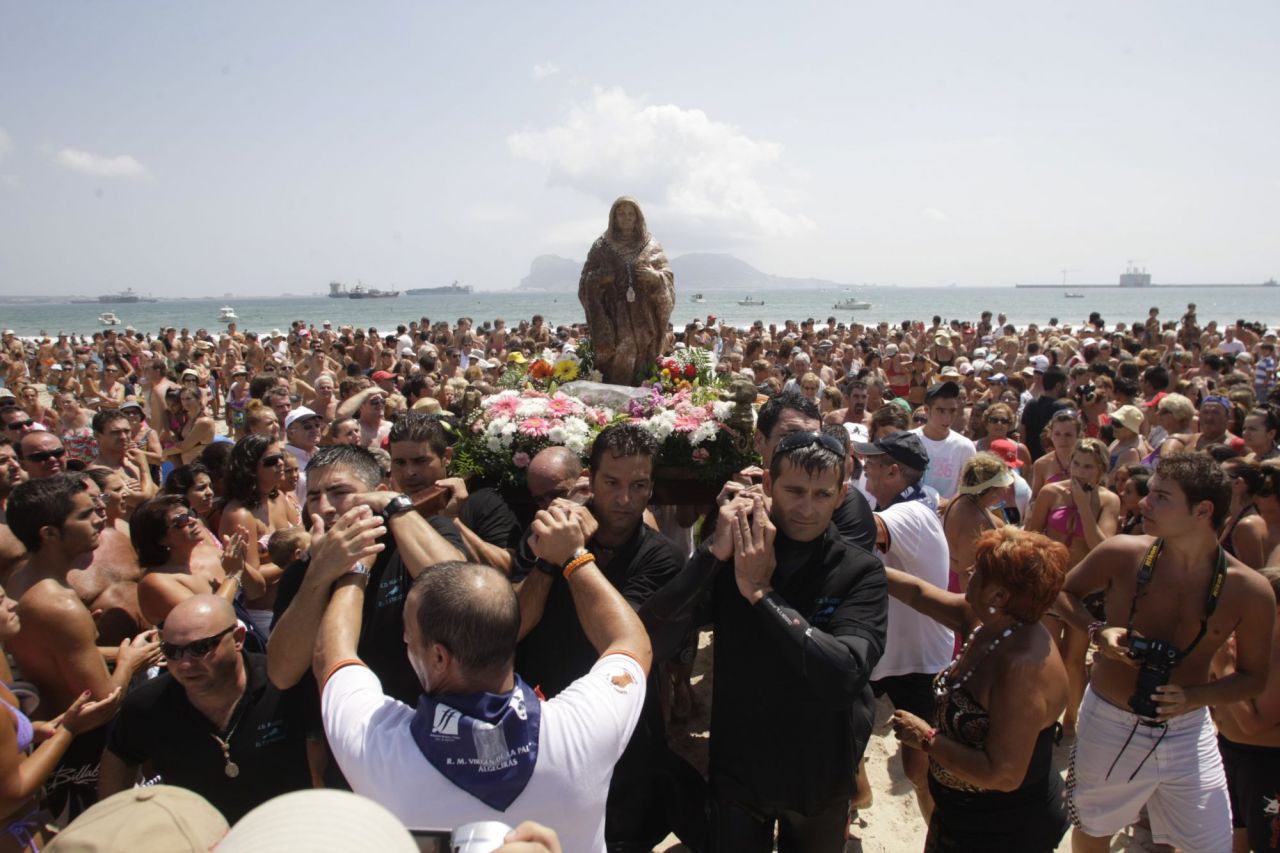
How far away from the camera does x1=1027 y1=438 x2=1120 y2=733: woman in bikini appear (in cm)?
496

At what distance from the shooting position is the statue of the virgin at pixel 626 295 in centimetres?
689

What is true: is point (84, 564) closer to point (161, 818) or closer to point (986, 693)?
point (161, 818)

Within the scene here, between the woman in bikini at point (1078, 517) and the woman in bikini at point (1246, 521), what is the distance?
2.23 ft

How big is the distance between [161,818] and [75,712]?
2260 millimetres

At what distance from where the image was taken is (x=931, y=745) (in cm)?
286

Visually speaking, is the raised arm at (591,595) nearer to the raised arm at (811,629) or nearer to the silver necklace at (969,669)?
the raised arm at (811,629)

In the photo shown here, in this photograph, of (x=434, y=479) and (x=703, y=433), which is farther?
(x=703, y=433)

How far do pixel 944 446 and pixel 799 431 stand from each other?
3320 millimetres

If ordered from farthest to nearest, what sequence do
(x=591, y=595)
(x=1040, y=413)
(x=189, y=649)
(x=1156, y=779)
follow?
(x=1040, y=413), (x=1156, y=779), (x=189, y=649), (x=591, y=595)

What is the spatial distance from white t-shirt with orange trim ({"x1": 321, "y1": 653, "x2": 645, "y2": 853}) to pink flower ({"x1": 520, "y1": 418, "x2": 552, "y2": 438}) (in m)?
2.82

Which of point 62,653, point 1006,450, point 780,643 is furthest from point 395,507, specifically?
point 1006,450

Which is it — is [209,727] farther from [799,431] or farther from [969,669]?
[969,669]

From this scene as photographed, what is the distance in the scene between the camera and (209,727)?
2736 mm

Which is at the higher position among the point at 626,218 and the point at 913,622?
the point at 626,218
